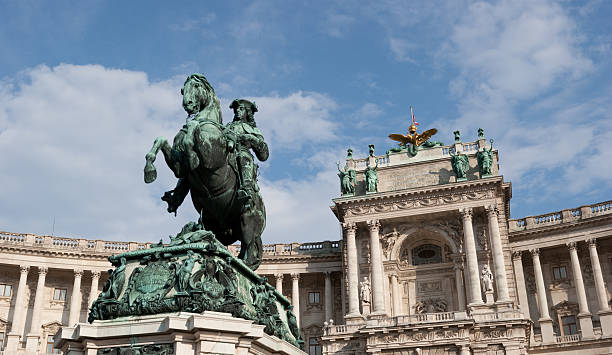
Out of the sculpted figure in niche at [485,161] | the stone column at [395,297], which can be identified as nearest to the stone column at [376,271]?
the stone column at [395,297]

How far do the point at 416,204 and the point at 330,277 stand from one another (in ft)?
32.4

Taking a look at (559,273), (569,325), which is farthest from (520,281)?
(569,325)

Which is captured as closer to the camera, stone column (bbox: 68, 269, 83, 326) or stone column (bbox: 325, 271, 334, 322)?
stone column (bbox: 68, 269, 83, 326)

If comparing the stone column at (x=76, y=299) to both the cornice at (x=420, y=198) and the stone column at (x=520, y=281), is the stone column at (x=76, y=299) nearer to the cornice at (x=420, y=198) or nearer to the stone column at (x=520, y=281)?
the cornice at (x=420, y=198)

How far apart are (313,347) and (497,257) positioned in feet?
55.3

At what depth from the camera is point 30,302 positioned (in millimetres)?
52688

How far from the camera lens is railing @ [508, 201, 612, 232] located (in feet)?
167

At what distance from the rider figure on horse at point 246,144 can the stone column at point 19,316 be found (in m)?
45.6

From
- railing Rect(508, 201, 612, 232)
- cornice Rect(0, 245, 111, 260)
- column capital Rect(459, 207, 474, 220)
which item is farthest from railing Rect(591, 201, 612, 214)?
cornice Rect(0, 245, 111, 260)

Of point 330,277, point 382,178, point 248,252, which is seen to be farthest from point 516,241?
point 248,252

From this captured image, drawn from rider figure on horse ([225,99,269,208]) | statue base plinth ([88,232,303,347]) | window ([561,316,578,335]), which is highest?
window ([561,316,578,335])

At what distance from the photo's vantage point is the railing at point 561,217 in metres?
50.8

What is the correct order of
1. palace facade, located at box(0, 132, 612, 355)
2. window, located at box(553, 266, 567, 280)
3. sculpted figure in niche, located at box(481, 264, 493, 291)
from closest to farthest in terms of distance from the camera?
1. sculpted figure in niche, located at box(481, 264, 493, 291)
2. palace facade, located at box(0, 132, 612, 355)
3. window, located at box(553, 266, 567, 280)

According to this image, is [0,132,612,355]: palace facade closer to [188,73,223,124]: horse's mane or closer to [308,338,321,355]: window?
[308,338,321,355]: window
